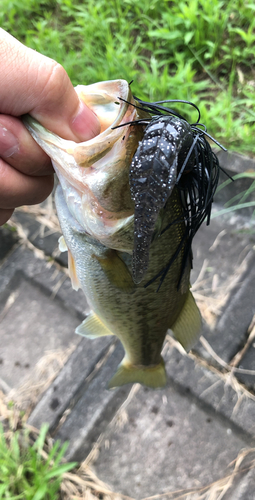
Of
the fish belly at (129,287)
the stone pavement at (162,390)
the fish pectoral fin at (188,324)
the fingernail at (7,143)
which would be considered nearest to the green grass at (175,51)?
the stone pavement at (162,390)

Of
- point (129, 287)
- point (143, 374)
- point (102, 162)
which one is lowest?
point (143, 374)

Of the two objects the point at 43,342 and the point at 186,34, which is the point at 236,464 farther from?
the point at 186,34

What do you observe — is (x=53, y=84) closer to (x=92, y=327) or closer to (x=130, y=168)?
(x=130, y=168)

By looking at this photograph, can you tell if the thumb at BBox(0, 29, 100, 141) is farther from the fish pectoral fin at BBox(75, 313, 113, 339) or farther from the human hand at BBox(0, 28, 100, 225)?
the fish pectoral fin at BBox(75, 313, 113, 339)

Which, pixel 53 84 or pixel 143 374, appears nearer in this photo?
pixel 53 84

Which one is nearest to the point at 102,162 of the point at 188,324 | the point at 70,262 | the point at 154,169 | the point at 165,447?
the point at 154,169

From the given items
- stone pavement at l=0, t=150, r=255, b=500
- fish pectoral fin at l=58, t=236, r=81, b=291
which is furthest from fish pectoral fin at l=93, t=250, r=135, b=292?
stone pavement at l=0, t=150, r=255, b=500
